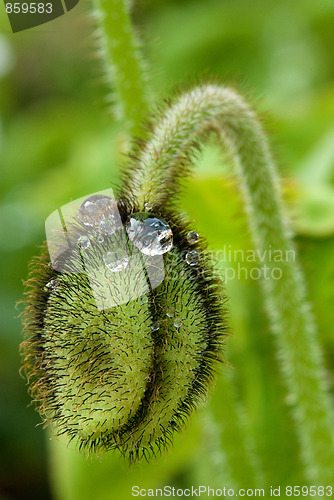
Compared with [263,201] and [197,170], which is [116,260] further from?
[197,170]

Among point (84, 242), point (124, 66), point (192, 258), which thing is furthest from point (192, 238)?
point (124, 66)

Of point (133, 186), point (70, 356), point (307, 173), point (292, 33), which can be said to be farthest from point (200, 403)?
point (292, 33)

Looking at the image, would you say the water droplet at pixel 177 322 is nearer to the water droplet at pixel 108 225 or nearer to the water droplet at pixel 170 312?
the water droplet at pixel 170 312

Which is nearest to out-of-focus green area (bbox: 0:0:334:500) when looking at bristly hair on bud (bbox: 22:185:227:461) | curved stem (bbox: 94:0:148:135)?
curved stem (bbox: 94:0:148:135)

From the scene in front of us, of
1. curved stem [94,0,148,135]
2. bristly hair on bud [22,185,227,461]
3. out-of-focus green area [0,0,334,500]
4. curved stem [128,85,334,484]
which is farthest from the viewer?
out-of-focus green area [0,0,334,500]

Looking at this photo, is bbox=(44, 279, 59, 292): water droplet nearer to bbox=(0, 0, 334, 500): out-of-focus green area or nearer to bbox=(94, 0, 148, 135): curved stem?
bbox=(0, 0, 334, 500): out-of-focus green area

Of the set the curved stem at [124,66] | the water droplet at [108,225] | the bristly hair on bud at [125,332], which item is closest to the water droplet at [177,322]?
the bristly hair on bud at [125,332]

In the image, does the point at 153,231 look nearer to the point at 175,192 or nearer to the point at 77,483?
the point at 175,192
